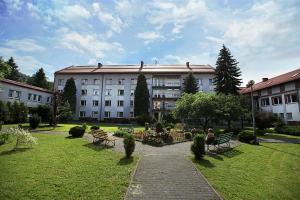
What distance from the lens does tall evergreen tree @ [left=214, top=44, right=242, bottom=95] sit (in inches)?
1443

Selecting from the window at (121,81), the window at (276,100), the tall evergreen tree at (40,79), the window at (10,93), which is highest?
the tall evergreen tree at (40,79)

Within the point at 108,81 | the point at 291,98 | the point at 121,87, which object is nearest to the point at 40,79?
the point at 108,81

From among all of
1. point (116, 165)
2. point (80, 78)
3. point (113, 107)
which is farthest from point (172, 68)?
point (116, 165)

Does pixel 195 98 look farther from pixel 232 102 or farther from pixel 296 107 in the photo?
pixel 296 107

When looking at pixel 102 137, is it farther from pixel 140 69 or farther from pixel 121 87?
pixel 140 69

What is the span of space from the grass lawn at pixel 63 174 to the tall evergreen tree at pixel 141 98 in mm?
34886

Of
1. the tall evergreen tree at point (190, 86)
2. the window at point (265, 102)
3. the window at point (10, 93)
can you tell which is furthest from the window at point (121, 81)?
the window at point (265, 102)

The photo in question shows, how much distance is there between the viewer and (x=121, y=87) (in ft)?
179

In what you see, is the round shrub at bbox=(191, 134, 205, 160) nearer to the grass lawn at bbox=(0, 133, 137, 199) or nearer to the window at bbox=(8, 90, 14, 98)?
the grass lawn at bbox=(0, 133, 137, 199)

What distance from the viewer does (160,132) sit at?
21016mm

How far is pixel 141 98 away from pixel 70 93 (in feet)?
60.3

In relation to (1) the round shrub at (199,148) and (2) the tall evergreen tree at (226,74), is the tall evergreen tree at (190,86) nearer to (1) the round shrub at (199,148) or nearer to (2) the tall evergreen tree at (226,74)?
(2) the tall evergreen tree at (226,74)

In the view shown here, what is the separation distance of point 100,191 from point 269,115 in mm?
30554

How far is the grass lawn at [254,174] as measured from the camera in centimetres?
805
